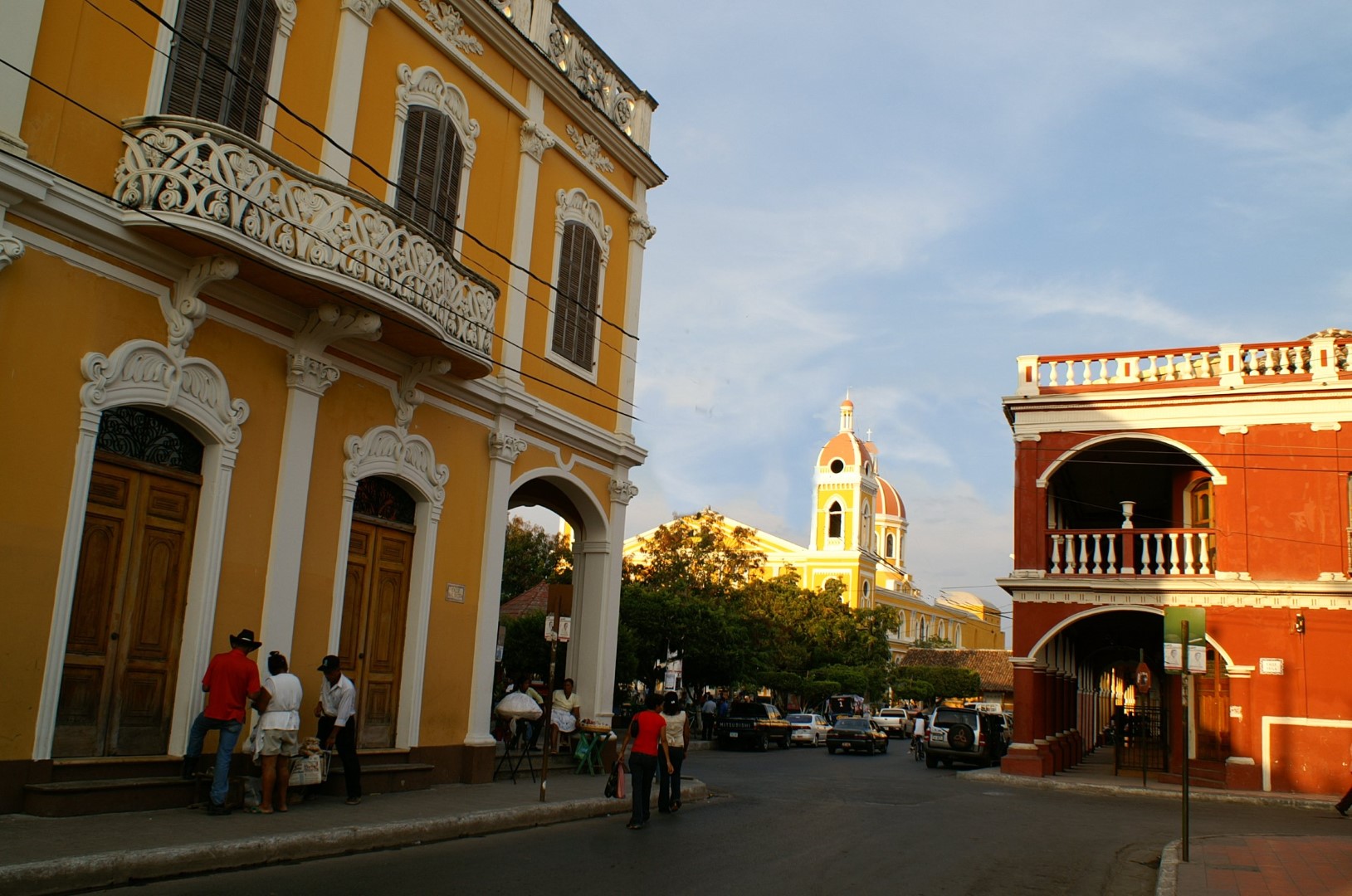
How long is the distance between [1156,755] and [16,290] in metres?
26.1

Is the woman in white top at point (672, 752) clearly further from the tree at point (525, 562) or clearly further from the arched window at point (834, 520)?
the arched window at point (834, 520)

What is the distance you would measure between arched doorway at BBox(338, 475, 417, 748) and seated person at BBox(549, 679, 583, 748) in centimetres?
382

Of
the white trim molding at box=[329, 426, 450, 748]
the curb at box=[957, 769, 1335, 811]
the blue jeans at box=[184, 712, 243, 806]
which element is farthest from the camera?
the curb at box=[957, 769, 1335, 811]

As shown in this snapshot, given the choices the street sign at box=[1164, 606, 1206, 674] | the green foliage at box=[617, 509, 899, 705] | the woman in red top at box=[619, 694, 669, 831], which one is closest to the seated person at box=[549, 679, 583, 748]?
the woman in red top at box=[619, 694, 669, 831]

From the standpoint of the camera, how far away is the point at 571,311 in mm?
18203

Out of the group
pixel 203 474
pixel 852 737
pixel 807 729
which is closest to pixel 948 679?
pixel 807 729

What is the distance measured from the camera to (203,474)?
11.6m

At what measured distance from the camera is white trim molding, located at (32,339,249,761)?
32.3 feet

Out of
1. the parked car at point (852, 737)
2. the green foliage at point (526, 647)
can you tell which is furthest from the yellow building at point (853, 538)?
the green foliage at point (526, 647)

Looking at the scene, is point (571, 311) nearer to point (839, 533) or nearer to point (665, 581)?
point (665, 581)

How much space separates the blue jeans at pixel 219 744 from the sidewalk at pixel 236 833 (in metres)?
0.26

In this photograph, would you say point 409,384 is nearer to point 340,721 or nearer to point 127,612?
point 340,721

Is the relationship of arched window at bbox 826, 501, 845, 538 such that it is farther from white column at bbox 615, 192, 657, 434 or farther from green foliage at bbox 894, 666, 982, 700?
white column at bbox 615, 192, 657, 434

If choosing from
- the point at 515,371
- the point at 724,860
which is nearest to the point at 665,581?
the point at 515,371
